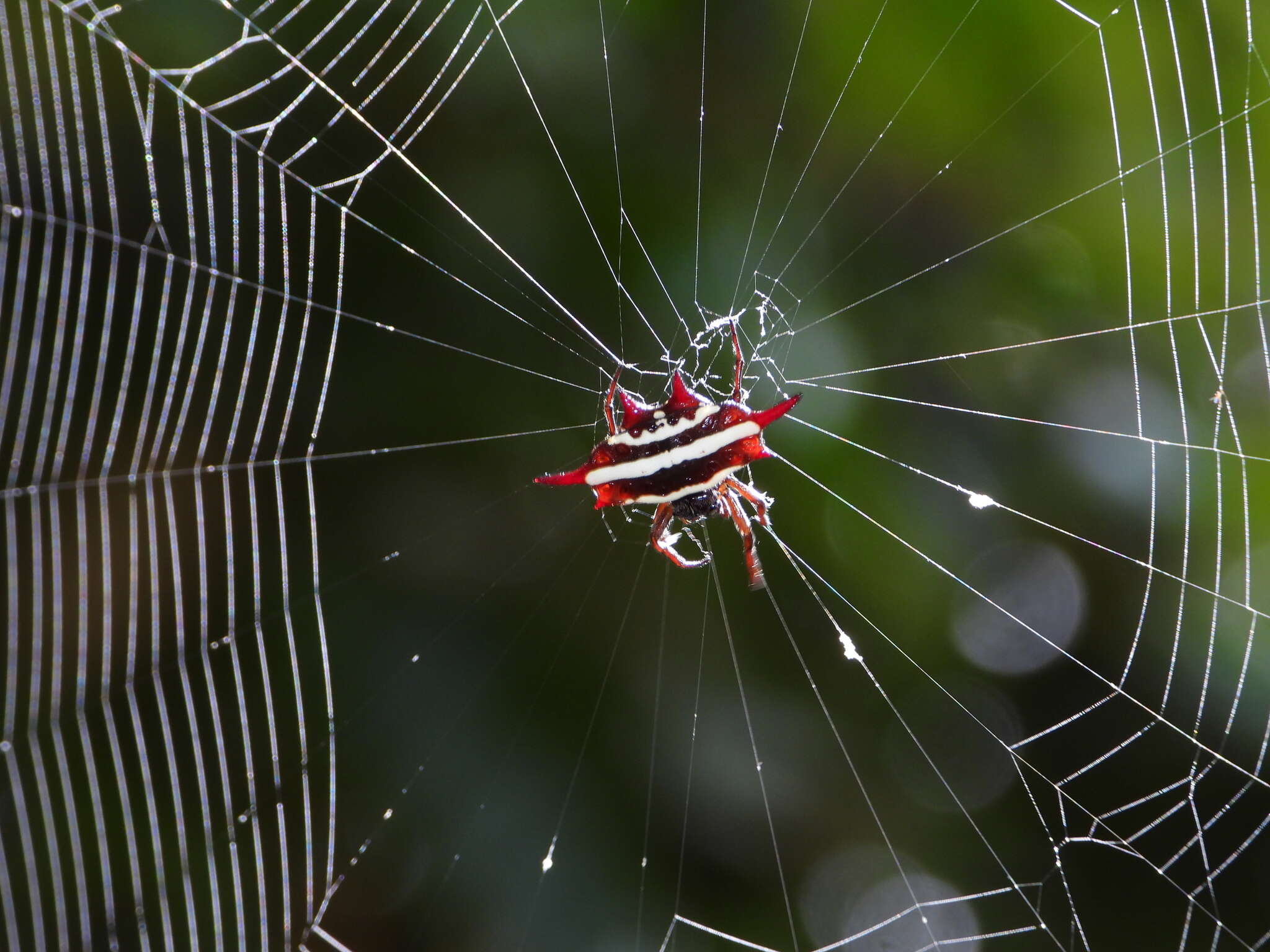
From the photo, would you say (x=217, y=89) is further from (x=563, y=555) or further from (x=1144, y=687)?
(x=1144, y=687)

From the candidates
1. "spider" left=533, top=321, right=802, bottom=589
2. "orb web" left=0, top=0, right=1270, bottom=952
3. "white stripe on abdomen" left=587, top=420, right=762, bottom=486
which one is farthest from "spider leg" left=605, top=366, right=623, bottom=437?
"orb web" left=0, top=0, right=1270, bottom=952

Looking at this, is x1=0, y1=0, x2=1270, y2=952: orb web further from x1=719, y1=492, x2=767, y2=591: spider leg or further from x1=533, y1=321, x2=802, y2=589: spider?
x1=533, y1=321, x2=802, y2=589: spider

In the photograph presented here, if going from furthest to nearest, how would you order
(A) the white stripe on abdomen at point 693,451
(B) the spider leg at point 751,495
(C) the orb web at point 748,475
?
1. (C) the orb web at point 748,475
2. (B) the spider leg at point 751,495
3. (A) the white stripe on abdomen at point 693,451

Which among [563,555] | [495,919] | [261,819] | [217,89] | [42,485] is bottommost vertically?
[495,919]

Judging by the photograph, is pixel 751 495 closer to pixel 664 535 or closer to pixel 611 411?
pixel 664 535

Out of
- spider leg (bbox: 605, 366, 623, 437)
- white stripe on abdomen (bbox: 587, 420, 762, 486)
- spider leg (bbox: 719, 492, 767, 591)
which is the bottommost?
spider leg (bbox: 719, 492, 767, 591)

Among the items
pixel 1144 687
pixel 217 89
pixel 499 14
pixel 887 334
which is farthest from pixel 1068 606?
pixel 217 89

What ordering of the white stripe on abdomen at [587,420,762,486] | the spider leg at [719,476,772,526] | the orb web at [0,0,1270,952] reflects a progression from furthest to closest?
the orb web at [0,0,1270,952] → the spider leg at [719,476,772,526] → the white stripe on abdomen at [587,420,762,486]

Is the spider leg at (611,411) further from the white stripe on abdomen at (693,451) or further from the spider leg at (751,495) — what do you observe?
the spider leg at (751,495)

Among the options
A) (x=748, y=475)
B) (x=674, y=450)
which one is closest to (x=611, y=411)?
(x=674, y=450)

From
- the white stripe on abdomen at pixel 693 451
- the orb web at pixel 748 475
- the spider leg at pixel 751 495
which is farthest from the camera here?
the orb web at pixel 748 475

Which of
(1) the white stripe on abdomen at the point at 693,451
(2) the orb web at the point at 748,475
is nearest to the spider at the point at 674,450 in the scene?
(1) the white stripe on abdomen at the point at 693,451
